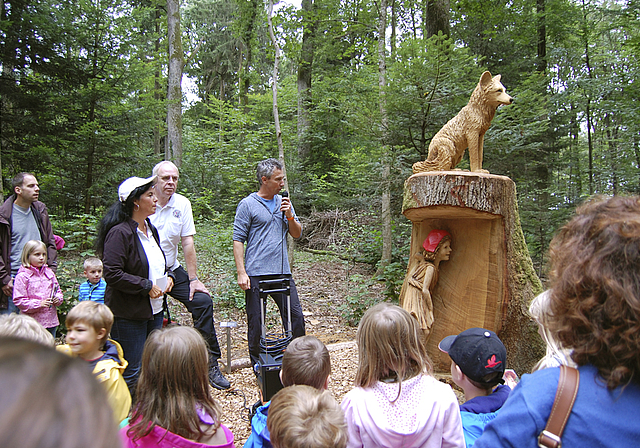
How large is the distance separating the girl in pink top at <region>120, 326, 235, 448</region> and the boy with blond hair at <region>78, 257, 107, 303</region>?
8.75ft

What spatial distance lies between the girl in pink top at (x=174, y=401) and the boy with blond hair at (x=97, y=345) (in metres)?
0.50

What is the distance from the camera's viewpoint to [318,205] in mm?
11242

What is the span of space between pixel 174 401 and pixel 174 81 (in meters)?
10.1

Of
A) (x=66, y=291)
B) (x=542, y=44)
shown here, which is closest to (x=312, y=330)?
(x=66, y=291)

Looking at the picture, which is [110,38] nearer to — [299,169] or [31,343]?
[299,169]

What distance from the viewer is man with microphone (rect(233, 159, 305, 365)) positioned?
3332 millimetres

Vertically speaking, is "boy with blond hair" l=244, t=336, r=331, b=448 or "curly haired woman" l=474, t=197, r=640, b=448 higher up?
"curly haired woman" l=474, t=197, r=640, b=448

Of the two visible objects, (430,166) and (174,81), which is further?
(174,81)

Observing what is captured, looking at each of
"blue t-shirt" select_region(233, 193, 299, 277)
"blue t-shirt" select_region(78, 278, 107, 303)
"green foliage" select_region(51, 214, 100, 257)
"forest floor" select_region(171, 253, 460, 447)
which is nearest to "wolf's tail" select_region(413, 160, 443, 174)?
"blue t-shirt" select_region(233, 193, 299, 277)

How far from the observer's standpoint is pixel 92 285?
3.96 meters

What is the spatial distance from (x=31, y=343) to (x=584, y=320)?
3.53 feet

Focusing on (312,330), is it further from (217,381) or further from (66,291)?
(66,291)

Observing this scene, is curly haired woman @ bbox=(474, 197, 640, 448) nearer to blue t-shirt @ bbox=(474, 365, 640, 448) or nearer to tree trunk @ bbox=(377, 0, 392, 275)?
blue t-shirt @ bbox=(474, 365, 640, 448)

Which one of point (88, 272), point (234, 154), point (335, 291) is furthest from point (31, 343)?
point (234, 154)
